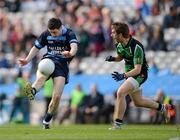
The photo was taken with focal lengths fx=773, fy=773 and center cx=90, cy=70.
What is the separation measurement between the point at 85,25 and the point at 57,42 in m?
13.3

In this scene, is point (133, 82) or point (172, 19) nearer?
point (133, 82)

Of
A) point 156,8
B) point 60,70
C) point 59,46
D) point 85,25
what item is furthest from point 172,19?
point 60,70

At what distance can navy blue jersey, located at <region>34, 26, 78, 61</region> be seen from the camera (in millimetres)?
17719

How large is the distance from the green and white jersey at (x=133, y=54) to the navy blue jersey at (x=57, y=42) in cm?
121

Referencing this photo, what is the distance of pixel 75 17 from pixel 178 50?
5.34 m

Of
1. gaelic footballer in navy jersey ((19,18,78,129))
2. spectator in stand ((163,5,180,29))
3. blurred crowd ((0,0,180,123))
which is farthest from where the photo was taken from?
spectator in stand ((163,5,180,29))

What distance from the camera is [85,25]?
102 feet

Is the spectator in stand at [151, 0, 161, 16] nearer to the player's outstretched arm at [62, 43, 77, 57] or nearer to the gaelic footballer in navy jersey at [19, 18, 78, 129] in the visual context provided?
the gaelic footballer in navy jersey at [19, 18, 78, 129]

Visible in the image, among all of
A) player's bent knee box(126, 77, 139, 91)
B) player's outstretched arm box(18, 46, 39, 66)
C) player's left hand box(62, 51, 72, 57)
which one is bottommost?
player's bent knee box(126, 77, 139, 91)

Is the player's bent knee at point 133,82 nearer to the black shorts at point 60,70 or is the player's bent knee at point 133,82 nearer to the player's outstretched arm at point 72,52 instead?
the player's outstretched arm at point 72,52

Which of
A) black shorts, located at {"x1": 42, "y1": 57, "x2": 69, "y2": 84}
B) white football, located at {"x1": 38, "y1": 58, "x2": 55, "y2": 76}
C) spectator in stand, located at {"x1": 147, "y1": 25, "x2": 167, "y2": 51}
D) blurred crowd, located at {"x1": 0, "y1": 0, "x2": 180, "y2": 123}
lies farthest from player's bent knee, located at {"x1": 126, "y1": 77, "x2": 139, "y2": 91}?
spectator in stand, located at {"x1": 147, "y1": 25, "x2": 167, "y2": 51}

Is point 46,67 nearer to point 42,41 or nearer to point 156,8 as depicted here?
point 42,41

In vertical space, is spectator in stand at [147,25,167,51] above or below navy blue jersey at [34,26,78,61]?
below

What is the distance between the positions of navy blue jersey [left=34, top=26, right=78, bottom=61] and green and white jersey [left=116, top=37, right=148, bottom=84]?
1.21m
